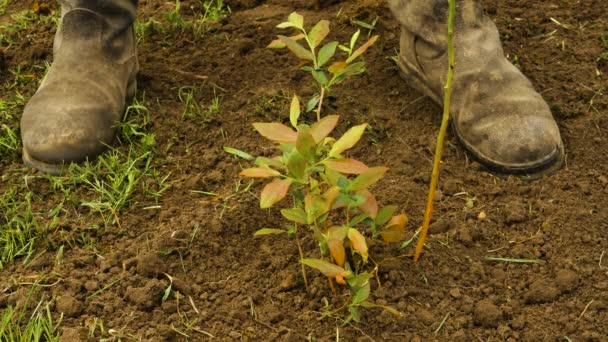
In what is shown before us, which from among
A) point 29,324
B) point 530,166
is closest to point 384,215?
point 530,166

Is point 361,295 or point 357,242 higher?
point 357,242

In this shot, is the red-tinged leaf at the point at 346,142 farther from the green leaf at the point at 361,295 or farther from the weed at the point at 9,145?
the weed at the point at 9,145

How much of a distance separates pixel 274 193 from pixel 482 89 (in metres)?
1.00

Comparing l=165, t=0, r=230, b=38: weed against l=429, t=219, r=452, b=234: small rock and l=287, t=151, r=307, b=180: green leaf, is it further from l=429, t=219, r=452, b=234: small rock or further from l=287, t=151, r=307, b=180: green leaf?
l=287, t=151, r=307, b=180: green leaf

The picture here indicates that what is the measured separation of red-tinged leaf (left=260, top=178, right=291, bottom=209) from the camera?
1.76 meters

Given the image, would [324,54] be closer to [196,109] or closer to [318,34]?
[318,34]

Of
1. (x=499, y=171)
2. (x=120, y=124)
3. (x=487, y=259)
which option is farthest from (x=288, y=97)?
(x=487, y=259)

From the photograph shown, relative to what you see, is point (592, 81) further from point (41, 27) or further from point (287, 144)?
point (41, 27)

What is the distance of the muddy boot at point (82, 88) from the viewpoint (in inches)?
101

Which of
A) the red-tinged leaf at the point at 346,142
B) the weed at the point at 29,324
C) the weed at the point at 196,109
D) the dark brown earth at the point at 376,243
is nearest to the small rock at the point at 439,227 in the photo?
the dark brown earth at the point at 376,243

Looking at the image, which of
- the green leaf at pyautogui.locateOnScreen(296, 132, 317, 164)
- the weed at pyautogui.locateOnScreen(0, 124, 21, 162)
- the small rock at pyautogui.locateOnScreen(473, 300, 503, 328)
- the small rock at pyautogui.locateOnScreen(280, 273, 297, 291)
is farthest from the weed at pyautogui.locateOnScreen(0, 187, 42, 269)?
the small rock at pyautogui.locateOnScreen(473, 300, 503, 328)

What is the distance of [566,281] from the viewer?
6.70 ft

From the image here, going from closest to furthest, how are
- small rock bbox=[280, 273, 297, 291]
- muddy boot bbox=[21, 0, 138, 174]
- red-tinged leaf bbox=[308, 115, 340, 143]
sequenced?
red-tinged leaf bbox=[308, 115, 340, 143]
small rock bbox=[280, 273, 297, 291]
muddy boot bbox=[21, 0, 138, 174]

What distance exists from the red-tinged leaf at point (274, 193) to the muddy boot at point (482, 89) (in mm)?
868
